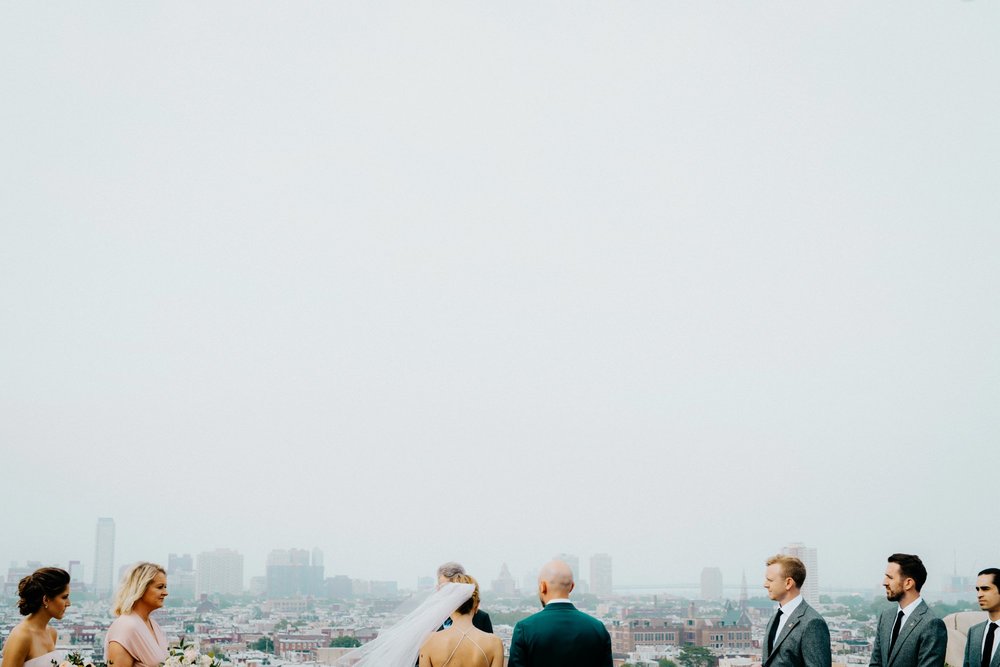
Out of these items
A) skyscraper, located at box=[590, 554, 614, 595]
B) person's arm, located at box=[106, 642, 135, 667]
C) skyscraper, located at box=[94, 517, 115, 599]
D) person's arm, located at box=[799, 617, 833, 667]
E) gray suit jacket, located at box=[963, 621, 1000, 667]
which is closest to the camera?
person's arm, located at box=[106, 642, 135, 667]

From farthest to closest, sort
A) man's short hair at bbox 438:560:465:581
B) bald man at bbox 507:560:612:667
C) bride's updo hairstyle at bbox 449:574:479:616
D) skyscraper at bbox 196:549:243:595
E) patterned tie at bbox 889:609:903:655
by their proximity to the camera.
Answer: skyscraper at bbox 196:549:243:595, patterned tie at bbox 889:609:903:655, man's short hair at bbox 438:560:465:581, bride's updo hairstyle at bbox 449:574:479:616, bald man at bbox 507:560:612:667

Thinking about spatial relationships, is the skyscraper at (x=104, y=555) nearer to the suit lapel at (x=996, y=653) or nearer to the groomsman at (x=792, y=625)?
the groomsman at (x=792, y=625)

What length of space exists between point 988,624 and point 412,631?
3244 millimetres

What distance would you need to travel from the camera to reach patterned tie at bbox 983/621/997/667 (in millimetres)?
5469

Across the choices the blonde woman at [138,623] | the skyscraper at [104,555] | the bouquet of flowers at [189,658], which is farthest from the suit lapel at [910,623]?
the skyscraper at [104,555]

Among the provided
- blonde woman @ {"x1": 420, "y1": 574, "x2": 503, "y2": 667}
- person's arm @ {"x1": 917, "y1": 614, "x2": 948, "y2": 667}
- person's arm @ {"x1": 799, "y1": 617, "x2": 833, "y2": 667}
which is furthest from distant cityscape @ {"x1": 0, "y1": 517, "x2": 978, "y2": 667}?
blonde woman @ {"x1": 420, "y1": 574, "x2": 503, "y2": 667}

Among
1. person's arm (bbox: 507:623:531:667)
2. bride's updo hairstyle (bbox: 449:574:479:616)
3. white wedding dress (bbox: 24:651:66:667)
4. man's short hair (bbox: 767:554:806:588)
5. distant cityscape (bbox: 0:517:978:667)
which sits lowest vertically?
distant cityscape (bbox: 0:517:978:667)

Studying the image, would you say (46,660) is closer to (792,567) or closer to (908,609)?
(792,567)

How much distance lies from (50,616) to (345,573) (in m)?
18.9

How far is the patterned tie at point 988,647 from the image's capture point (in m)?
5.47

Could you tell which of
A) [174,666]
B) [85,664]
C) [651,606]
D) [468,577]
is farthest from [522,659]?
[651,606]

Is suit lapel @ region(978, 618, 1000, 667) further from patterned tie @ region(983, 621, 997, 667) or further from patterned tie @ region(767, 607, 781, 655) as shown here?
patterned tie @ region(767, 607, 781, 655)

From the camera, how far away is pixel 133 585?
4.62 m

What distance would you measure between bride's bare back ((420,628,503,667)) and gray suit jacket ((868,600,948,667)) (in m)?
2.51
